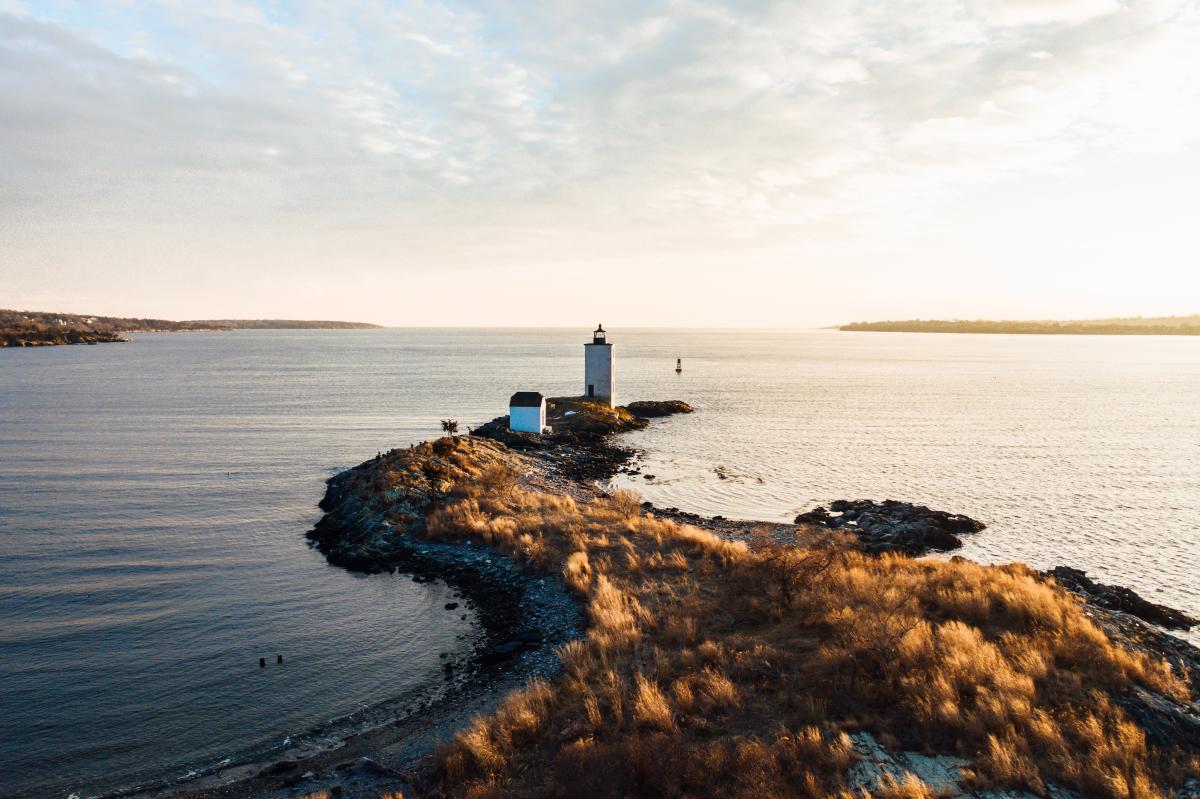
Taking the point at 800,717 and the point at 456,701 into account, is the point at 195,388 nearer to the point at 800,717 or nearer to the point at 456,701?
the point at 456,701

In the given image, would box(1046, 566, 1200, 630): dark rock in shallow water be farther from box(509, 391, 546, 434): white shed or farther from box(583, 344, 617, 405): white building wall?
box(583, 344, 617, 405): white building wall

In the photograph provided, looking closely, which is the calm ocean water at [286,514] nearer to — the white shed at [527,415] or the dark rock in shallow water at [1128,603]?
the dark rock in shallow water at [1128,603]

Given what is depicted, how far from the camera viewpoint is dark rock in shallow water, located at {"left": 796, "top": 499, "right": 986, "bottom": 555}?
25.4 metres

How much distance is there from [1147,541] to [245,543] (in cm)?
3600

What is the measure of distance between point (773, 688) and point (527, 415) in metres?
36.2

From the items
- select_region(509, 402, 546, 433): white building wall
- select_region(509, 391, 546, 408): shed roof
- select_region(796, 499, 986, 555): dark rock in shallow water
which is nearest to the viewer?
select_region(796, 499, 986, 555): dark rock in shallow water

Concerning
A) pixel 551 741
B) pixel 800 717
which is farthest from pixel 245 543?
pixel 800 717

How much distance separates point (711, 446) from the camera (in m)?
48.6

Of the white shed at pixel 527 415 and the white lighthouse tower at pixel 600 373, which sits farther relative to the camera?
the white lighthouse tower at pixel 600 373

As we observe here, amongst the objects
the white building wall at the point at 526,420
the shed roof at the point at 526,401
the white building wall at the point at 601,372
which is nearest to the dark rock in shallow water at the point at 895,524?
the white building wall at the point at 526,420

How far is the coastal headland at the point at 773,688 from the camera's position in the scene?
9070mm

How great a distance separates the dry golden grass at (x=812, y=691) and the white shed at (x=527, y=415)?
2866cm

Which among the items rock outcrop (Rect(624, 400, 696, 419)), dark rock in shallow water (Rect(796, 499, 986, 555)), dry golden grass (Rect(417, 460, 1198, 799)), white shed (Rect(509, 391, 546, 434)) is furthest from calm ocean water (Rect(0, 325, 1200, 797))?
white shed (Rect(509, 391, 546, 434))

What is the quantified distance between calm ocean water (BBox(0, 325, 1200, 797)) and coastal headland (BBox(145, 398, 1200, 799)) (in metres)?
2.39
